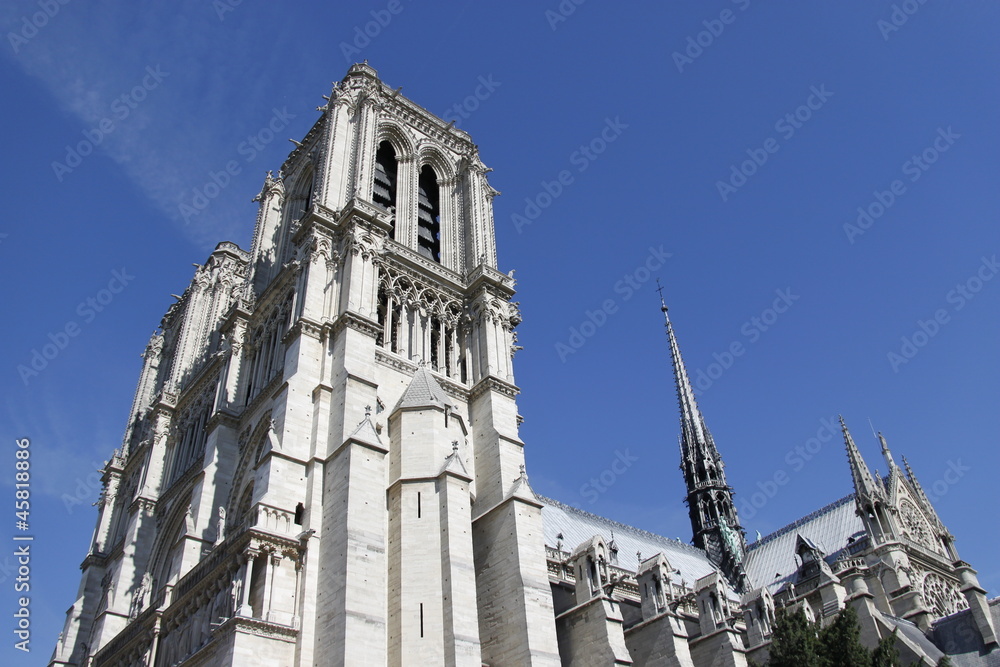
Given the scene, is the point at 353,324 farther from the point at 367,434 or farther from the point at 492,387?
the point at 492,387

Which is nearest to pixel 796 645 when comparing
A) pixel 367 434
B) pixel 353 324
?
pixel 367 434

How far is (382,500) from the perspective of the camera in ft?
81.9

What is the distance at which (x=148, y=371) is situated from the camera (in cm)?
5106

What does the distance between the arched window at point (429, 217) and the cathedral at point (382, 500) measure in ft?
0.57

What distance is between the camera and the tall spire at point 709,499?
183ft

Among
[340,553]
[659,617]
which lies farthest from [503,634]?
[659,617]

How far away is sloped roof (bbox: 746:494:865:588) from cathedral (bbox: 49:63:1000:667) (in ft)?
2.12

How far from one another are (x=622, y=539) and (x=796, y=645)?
2707 centimetres

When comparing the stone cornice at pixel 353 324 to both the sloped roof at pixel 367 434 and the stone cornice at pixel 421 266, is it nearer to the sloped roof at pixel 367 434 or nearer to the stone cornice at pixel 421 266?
the sloped roof at pixel 367 434

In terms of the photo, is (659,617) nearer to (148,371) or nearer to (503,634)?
(503,634)

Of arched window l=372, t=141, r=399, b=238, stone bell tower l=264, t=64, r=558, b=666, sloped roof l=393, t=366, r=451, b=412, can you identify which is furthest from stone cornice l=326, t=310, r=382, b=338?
arched window l=372, t=141, r=399, b=238

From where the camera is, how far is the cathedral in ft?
77.3

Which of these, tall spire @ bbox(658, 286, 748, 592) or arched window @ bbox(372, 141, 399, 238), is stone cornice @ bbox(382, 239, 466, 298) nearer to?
arched window @ bbox(372, 141, 399, 238)

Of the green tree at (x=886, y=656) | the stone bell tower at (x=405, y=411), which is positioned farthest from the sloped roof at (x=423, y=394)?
the green tree at (x=886, y=656)
